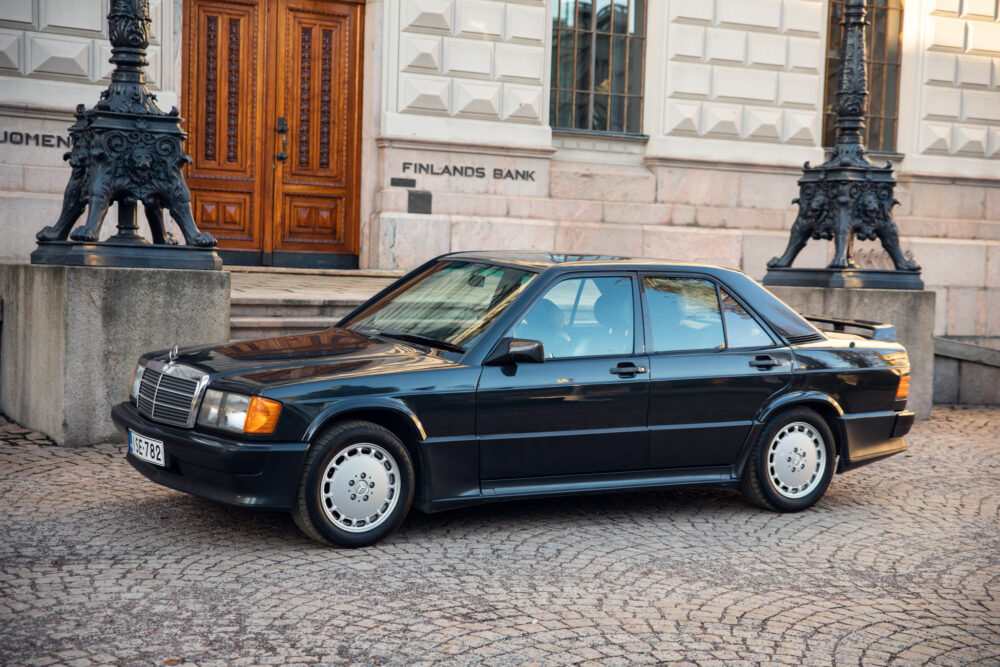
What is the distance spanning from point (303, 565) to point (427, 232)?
923 centimetres

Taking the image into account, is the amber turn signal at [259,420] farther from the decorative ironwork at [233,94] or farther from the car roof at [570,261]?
the decorative ironwork at [233,94]

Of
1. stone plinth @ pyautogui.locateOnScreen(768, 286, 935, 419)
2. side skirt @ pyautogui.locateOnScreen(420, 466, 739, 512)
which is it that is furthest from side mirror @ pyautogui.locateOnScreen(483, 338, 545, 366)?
stone plinth @ pyautogui.locateOnScreen(768, 286, 935, 419)

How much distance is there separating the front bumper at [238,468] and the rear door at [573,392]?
3.35ft

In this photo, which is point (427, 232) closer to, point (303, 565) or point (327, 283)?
point (327, 283)

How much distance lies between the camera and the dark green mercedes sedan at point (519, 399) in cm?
556

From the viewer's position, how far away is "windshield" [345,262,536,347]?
20.5 feet

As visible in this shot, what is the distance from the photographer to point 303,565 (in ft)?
17.6

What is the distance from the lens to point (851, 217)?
11.6 meters

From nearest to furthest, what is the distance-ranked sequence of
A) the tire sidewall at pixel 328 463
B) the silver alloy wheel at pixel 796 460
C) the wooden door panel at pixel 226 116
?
the tire sidewall at pixel 328 463
the silver alloy wheel at pixel 796 460
the wooden door panel at pixel 226 116

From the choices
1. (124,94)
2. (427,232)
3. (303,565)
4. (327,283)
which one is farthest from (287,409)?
(427,232)

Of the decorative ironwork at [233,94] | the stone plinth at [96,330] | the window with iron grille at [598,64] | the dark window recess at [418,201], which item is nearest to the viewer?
the stone plinth at [96,330]

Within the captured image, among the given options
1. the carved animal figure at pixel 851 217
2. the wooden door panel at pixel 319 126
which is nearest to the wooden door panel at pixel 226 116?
the wooden door panel at pixel 319 126

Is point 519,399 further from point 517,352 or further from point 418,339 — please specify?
point 418,339

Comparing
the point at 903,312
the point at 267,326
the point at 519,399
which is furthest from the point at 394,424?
the point at 903,312
